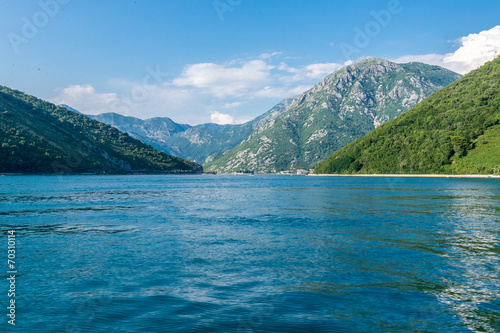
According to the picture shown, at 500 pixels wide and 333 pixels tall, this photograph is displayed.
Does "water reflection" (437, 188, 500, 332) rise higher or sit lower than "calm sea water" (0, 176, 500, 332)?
higher

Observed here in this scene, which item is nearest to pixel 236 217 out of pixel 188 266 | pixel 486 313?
pixel 188 266

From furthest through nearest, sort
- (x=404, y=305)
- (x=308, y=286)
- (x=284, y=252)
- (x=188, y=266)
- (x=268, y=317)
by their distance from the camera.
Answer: (x=284, y=252) → (x=188, y=266) → (x=308, y=286) → (x=404, y=305) → (x=268, y=317)

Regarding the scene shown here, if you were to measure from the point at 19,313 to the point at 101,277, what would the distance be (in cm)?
535

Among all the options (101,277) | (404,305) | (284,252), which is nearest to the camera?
(404,305)

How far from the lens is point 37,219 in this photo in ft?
150

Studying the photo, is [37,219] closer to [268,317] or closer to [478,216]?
[268,317]

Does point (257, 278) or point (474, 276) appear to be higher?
point (474, 276)

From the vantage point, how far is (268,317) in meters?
14.5

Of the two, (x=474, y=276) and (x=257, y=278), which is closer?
(x=257, y=278)

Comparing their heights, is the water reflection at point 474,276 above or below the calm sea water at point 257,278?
above

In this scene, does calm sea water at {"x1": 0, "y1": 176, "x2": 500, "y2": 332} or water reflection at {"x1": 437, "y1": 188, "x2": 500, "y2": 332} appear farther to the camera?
water reflection at {"x1": 437, "y1": 188, "x2": 500, "y2": 332}

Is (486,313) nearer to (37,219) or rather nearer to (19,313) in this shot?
(19,313)

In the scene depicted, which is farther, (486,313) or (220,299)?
(220,299)

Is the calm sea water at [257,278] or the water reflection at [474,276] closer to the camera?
the calm sea water at [257,278]
